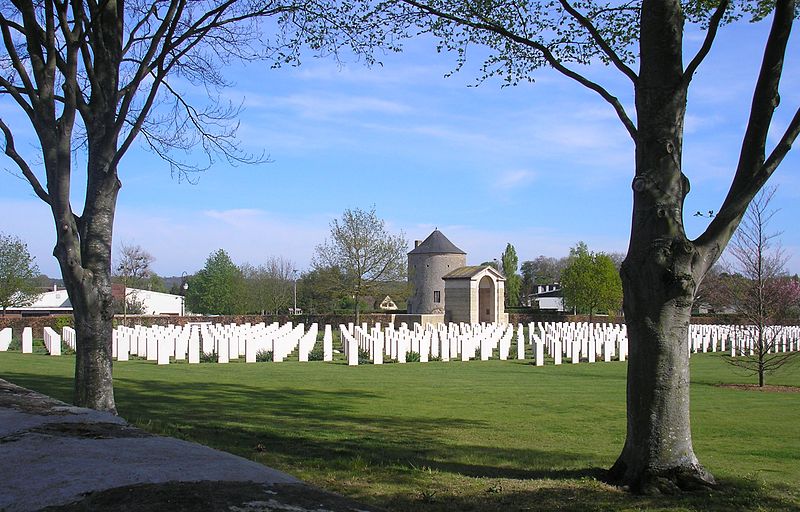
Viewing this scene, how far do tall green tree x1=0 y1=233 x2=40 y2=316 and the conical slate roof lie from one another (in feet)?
93.8

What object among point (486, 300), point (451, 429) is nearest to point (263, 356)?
point (451, 429)

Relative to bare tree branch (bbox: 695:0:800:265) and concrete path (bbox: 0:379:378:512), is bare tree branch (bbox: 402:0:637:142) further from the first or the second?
concrete path (bbox: 0:379:378:512)

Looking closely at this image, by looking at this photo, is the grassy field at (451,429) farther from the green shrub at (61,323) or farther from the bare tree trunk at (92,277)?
the green shrub at (61,323)

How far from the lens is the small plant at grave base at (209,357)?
2200 centimetres

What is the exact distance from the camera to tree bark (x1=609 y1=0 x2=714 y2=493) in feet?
20.1

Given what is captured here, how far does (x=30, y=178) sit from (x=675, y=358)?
24.8 ft

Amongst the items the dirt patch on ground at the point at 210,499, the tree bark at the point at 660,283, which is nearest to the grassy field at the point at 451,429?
the tree bark at the point at 660,283

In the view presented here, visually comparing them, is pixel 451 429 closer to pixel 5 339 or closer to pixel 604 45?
pixel 604 45

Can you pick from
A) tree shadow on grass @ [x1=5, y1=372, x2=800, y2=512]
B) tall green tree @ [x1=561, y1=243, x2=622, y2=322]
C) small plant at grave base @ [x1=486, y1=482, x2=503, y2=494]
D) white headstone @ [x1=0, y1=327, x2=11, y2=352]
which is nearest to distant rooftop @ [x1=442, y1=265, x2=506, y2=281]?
tall green tree @ [x1=561, y1=243, x2=622, y2=322]

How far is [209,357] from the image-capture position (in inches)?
886

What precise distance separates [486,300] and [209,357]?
34.7 meters

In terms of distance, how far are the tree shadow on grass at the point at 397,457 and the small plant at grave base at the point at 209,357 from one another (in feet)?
31.0

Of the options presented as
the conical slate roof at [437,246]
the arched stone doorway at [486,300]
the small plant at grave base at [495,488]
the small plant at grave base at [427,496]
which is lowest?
the small plant at grave base at [495,488]

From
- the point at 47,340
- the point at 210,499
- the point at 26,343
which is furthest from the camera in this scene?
the point at 47,340
